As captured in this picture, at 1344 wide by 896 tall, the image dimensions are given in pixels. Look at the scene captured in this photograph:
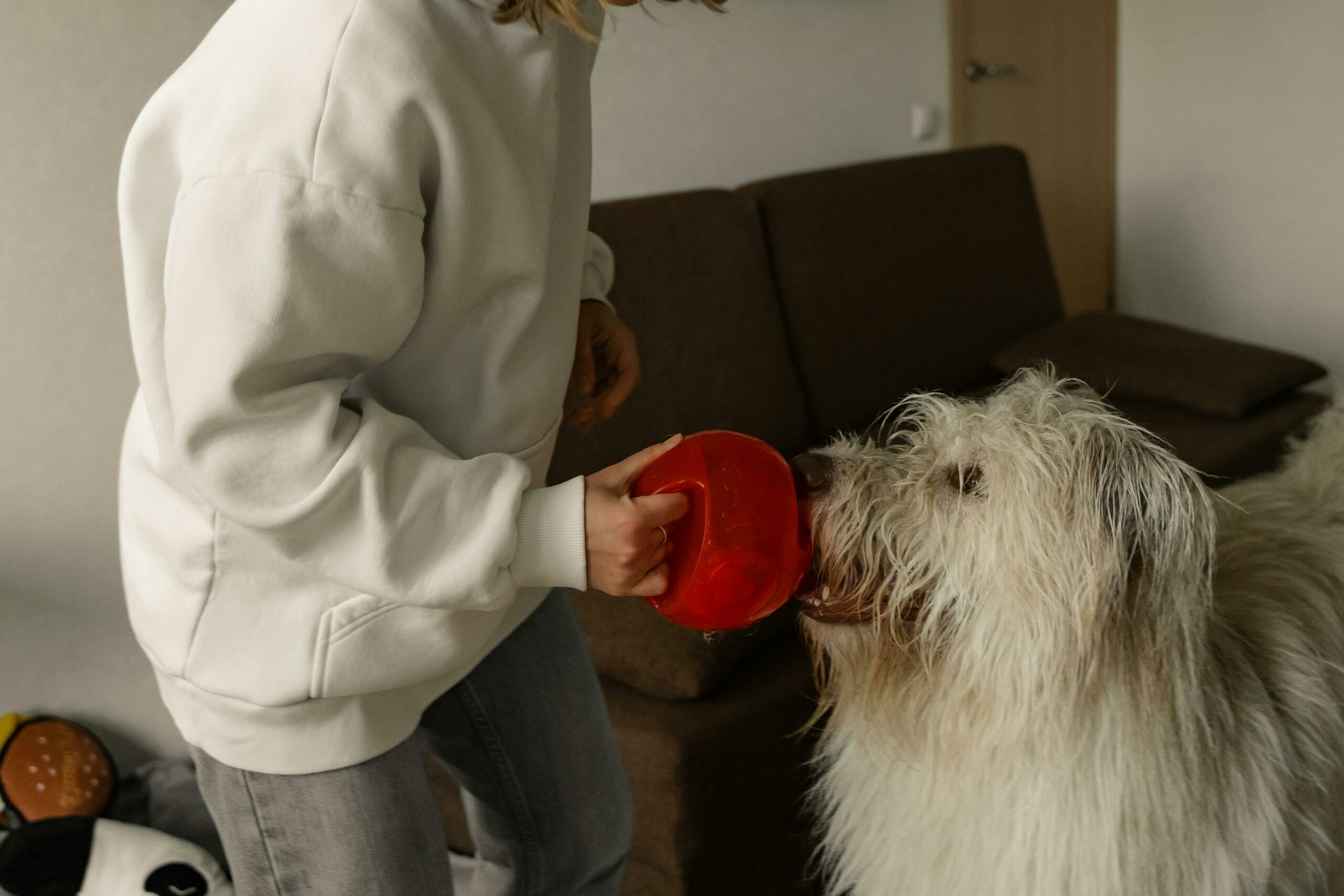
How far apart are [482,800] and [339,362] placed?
0.57m

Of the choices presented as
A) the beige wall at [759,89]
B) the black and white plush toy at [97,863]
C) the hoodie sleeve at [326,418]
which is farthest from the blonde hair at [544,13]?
the beige wall at [759,89]

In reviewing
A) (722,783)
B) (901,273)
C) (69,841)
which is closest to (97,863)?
(69,841)

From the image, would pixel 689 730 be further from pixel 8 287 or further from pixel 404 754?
pixel 8 287

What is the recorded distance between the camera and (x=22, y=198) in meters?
1.82

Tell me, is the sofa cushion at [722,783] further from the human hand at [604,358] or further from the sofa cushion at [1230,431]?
the sofa cushion at [1230,431]

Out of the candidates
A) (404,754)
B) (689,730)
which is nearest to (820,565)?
(404,754)

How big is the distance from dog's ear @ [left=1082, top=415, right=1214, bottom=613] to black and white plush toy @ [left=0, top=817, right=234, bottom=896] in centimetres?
145

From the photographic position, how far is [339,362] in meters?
0.88

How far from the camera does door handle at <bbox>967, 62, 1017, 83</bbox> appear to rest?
3910 millimetres

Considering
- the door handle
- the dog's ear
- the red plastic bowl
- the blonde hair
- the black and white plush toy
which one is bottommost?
the black and white plush toy

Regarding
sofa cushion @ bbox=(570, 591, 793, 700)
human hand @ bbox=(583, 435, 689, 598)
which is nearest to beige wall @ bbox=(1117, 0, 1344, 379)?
sofa cushion @ bbox=(570, 591, 793, 700)

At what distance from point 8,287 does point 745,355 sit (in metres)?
1.47

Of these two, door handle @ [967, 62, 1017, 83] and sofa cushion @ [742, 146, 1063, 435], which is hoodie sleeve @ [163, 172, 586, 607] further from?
door handle @ [967, 62, 1017, 83]

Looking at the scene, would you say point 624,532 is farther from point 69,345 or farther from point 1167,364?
point 1167,364
